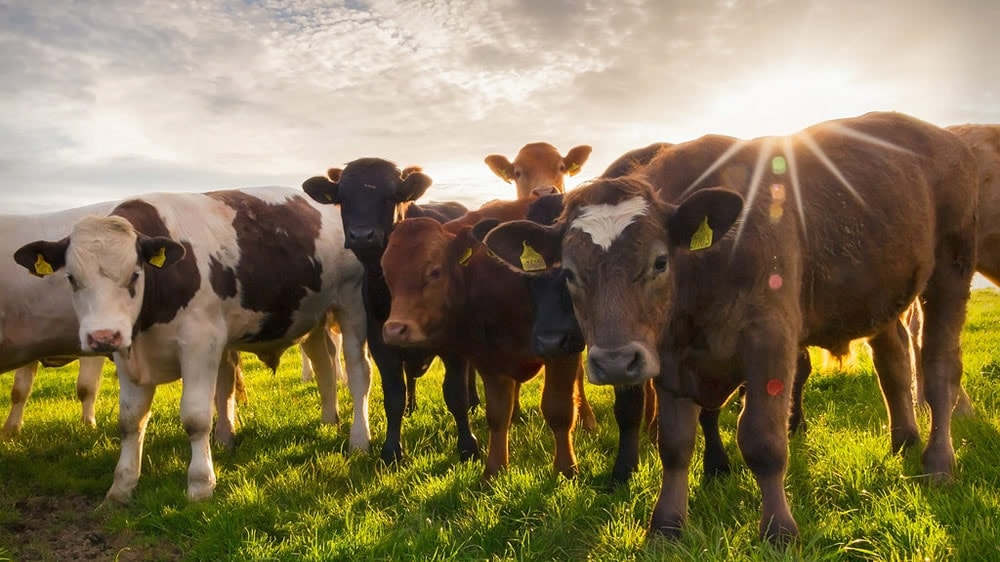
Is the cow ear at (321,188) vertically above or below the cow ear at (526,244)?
above

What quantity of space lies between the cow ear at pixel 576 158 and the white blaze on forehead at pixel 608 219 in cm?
627

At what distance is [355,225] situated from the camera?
6.29 meters

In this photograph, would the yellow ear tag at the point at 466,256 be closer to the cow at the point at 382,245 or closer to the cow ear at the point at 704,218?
the cow at the point at 382,245

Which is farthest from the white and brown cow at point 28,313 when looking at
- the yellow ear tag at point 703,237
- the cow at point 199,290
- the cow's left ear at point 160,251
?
the yellow ear tag at point 703,237

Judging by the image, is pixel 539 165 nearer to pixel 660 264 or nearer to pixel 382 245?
pixel 382 245

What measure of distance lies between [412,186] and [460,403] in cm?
196

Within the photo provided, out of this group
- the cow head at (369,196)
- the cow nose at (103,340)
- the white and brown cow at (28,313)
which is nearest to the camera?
the cow nose at (103,340)

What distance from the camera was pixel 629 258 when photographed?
10.9 ft

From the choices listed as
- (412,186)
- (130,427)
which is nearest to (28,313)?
(130,427)

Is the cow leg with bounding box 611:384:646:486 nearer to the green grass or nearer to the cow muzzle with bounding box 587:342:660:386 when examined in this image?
the green grass

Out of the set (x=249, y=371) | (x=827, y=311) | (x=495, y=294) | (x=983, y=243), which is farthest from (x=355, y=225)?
(x=249, y=371)

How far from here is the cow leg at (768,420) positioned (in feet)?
11.1

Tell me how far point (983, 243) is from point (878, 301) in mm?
2693

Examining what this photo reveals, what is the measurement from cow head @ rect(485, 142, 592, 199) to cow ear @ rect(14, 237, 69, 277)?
507 cm
